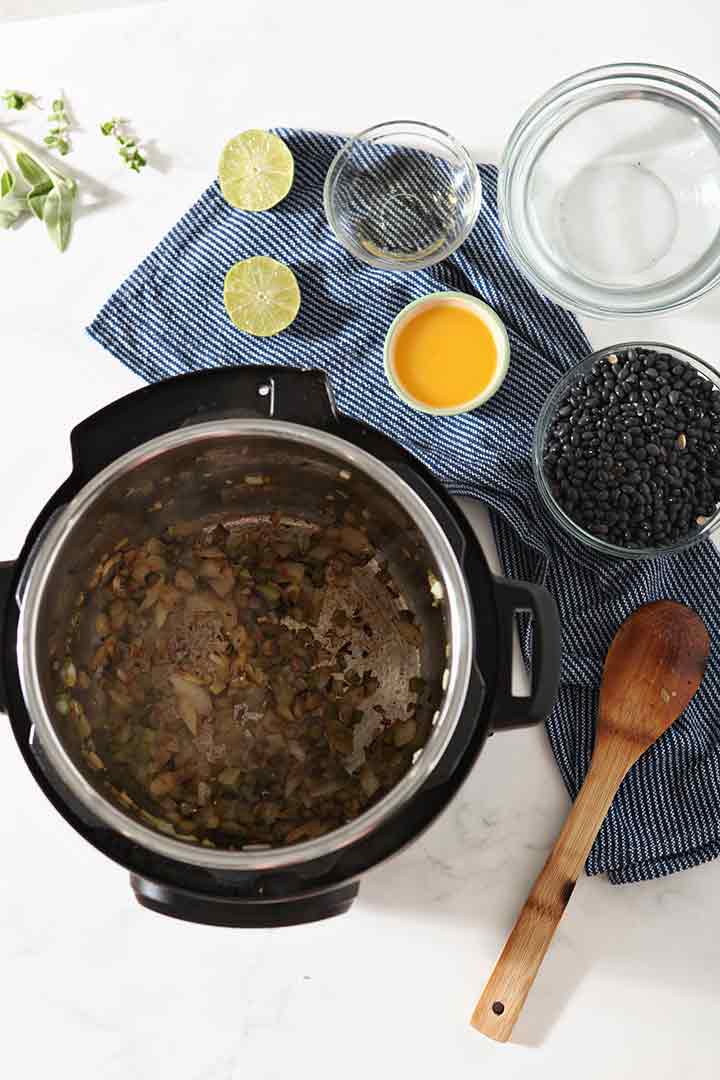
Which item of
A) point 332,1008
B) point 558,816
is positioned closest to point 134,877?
point 332,1008

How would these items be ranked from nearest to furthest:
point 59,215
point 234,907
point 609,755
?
point 234,907 < point 609,755 < point 59,215

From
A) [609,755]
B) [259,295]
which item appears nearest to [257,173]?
[259,295]

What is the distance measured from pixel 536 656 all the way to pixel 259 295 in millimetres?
573

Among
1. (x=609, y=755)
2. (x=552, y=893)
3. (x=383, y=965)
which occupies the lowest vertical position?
(x=383, y=965)

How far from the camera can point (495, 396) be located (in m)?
1.31

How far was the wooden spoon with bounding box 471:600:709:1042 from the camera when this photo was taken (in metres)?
1.24

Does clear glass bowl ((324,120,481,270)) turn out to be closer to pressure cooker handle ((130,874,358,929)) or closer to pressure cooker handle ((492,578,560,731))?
pressure cooker handle ((492,578,560,731))

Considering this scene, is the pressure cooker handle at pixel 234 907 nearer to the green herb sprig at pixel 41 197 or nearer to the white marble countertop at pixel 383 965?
the white marble countertop at pixel 383 965

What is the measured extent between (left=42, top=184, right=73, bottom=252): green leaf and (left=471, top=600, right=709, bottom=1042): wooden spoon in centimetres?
88

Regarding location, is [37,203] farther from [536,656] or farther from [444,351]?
[536,656]

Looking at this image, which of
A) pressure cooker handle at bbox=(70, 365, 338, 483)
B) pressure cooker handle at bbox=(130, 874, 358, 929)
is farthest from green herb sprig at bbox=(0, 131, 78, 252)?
pressure cooker handle at bbox=(130, 874, 358, 929)

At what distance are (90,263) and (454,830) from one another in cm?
86

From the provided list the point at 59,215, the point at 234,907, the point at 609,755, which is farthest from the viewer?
the point at 59,215

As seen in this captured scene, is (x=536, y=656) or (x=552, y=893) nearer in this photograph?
(x=536, y=656)
